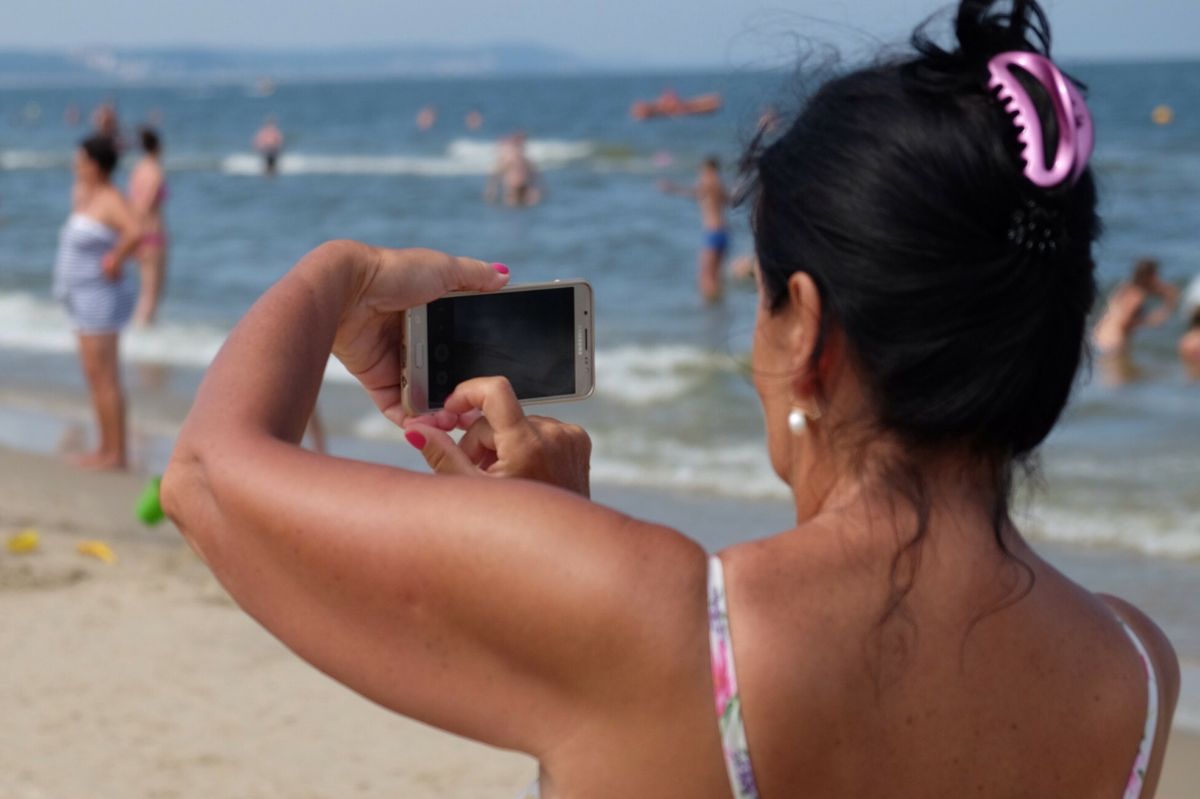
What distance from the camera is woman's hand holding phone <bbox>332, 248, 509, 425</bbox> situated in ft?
4.84

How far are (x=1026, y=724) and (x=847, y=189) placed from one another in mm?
462

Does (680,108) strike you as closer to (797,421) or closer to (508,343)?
(508,343)

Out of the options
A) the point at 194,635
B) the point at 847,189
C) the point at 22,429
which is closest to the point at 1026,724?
the point at 847,189

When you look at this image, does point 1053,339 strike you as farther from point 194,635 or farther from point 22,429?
point 22,429

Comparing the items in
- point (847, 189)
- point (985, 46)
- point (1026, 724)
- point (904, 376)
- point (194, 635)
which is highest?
point (985, 46)

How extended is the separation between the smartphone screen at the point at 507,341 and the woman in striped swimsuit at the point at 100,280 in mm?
6456

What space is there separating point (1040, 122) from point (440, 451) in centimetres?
60

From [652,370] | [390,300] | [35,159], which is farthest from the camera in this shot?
[35,159]

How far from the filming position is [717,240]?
15.4 metres

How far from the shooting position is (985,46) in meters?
1.21

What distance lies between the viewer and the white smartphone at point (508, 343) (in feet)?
5.22

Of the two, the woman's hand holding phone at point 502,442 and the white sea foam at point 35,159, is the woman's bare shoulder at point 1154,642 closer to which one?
the woman's hand holding phone at point 502,442

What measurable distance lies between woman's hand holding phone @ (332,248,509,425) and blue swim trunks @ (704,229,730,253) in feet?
45.2

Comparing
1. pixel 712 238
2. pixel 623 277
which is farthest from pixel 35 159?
pixel 712 238
